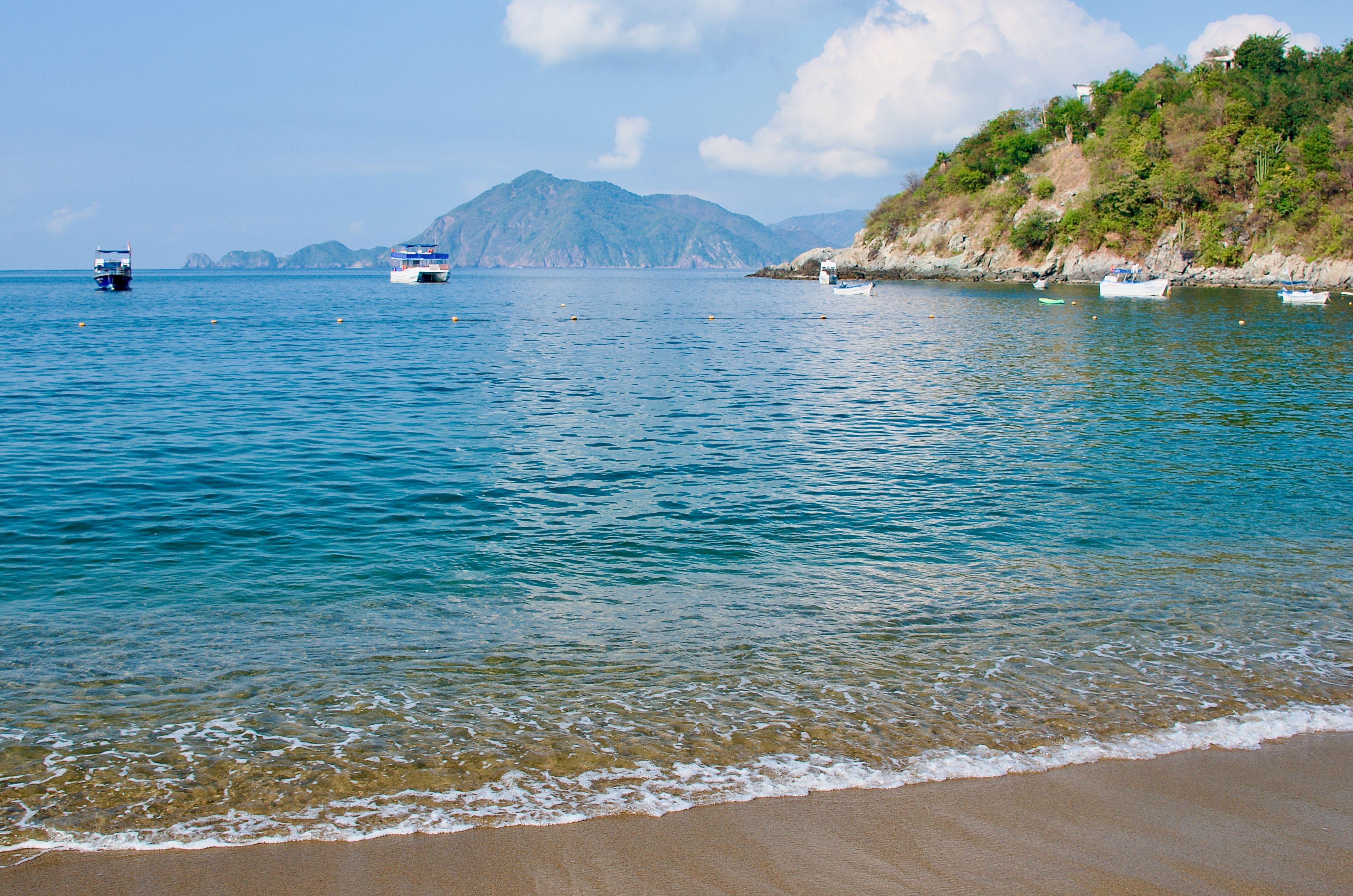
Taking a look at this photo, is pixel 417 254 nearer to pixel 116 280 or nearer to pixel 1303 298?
pixel 116 280

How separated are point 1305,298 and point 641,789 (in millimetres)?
68355

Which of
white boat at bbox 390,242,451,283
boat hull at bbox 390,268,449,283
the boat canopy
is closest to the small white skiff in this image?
white boat at bbox 390,242,451,283

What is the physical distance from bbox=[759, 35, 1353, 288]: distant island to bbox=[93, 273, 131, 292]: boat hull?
96.9 m

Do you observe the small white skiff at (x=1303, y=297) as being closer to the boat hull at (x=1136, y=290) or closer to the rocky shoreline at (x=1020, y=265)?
the boat hull at (x=1136, y=290)

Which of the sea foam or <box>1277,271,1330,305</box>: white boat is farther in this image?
<box>1277,271,1330,305</box>: white boat

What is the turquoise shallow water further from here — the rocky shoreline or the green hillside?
the green hillside

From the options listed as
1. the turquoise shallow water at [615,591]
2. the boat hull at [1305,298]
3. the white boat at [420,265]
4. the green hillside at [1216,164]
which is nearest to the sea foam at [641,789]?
the turquoise shallow water at [615,591]

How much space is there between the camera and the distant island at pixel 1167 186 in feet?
278

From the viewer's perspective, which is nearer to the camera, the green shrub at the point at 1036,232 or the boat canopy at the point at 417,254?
the green shrub at the point at 1036,232

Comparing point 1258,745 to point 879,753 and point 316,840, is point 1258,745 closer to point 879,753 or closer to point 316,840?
point 879,753

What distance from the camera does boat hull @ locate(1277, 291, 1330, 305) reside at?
57438 millimetres

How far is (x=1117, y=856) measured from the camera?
4836 mm

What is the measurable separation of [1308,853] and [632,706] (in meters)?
4.36

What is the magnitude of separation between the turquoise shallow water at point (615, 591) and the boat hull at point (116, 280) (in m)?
93.6
